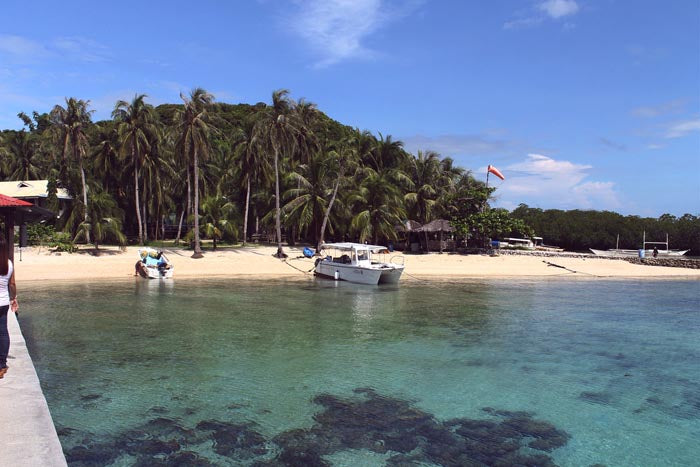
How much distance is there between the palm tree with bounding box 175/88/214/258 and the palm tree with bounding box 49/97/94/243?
6.00 metres

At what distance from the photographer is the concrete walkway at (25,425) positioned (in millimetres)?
4555

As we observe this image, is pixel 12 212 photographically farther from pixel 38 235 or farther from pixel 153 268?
pixel 38 235

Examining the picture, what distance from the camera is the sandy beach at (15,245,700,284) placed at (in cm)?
2934

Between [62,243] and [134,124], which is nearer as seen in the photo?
[62,243]

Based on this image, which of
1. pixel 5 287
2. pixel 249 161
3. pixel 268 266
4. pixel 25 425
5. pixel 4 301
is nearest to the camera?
pixel 25 425

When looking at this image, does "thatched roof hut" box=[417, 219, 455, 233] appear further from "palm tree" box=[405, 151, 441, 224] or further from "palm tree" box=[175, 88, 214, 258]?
"palm tree" box=[175, 88, 214, 258]

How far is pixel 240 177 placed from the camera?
151 feet

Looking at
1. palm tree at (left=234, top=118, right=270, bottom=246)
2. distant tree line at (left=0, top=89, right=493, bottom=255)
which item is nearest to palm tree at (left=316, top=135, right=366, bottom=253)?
distant tree line at (left=0, top=89, right=493, bottom=255)

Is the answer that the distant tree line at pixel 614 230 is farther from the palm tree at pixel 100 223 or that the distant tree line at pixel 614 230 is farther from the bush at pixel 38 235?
the bush at pixel 38 235

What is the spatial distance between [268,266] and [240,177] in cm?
1433

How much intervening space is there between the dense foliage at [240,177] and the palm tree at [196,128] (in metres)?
0.07

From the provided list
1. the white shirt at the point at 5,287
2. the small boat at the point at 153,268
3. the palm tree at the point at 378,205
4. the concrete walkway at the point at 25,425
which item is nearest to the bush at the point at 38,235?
the small boat at the point at 153,268

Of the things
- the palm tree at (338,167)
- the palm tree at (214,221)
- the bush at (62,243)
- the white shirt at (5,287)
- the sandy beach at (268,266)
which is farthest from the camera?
the palm tree at (338,167)

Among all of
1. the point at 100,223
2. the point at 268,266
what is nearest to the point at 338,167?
the point at 268,266
